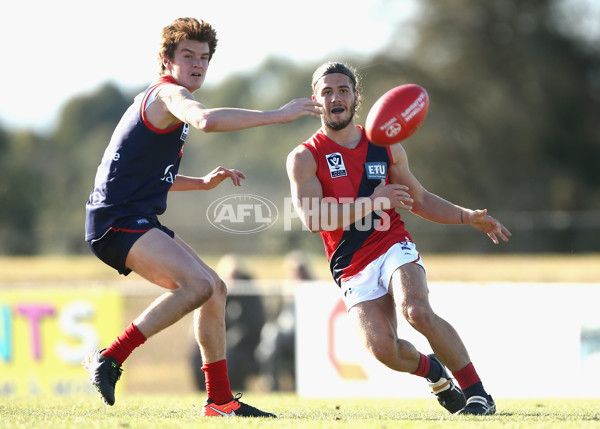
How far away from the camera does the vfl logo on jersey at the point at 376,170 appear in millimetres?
5840

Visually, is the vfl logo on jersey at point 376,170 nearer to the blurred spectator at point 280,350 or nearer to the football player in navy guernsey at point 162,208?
the football player in navy guernsey at point 162,208

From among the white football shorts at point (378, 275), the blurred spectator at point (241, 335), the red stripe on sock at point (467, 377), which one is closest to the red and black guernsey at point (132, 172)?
the white football shorts at point (378, 275)

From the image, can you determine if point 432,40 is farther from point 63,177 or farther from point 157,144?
point 157,144

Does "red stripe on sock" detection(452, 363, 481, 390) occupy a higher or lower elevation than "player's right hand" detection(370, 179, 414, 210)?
lower

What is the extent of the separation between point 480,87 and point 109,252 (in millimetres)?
29732

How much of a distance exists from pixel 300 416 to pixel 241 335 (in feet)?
22.6

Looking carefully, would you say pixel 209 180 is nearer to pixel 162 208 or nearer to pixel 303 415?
pixel 162 208

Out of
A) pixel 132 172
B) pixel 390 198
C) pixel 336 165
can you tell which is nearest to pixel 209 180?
pixel 132 172

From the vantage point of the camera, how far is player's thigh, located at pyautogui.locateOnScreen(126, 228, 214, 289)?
5098 millimetres

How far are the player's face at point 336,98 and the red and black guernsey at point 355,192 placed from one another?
0.15 meters

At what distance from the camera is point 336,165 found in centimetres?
582

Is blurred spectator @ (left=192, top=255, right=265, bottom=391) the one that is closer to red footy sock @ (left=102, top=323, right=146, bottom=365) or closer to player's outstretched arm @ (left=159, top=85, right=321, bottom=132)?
red footy sock @ (left=102, top=323, right=146, bottom=365)

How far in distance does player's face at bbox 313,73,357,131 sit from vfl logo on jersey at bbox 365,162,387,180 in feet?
1.10

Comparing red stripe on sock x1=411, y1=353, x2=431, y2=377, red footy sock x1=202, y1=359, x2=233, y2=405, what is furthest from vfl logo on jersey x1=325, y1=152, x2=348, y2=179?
red footy sock x1=202, y1=359, x2=233, y2=405
